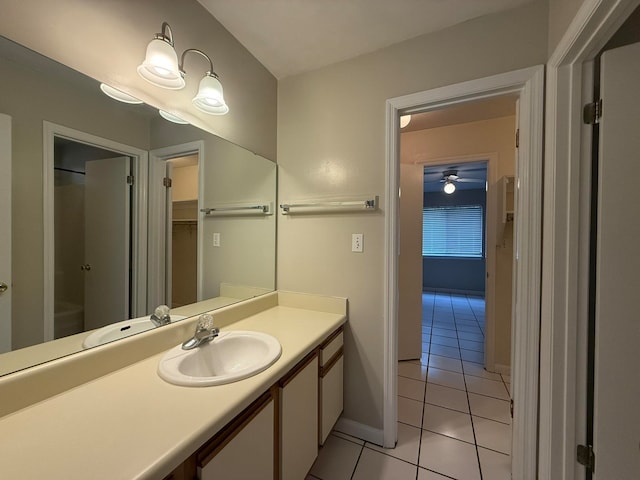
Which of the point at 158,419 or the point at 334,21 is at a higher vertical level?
the point at 334,21

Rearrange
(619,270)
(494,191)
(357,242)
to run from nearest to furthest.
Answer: (619,270), (357,242), (494,191)

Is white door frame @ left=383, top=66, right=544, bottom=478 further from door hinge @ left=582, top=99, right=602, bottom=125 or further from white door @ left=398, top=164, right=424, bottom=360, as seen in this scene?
white door @ left=398, top=164, right=424, bottom=360

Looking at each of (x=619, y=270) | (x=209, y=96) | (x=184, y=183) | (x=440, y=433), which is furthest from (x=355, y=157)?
(x=440, y=433)

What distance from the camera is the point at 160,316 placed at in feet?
3.84

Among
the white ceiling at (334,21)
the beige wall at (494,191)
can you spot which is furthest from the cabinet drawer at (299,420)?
the beige wall at (494,191)

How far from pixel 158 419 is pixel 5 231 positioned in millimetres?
732

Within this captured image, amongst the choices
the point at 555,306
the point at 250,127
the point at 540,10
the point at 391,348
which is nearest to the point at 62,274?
the point at 250,127

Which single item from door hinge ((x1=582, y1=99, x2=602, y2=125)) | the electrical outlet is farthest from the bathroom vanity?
door hinge ((x1=582, y1=99, x2=602, y2=125))

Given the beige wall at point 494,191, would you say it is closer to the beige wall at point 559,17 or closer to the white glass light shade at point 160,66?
the beige wall at point 559,17

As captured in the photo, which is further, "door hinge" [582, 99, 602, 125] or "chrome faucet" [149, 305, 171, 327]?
"chrome faucet" [149, 305, 171, 327]

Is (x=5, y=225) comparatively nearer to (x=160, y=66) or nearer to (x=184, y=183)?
(x=184, y=183)

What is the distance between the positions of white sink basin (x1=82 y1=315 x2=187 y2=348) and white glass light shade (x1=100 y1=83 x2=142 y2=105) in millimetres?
889

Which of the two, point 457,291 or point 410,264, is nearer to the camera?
point 410,264

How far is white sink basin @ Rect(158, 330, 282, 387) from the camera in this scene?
867 millimetres
